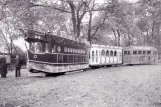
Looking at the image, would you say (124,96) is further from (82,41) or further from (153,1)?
(82,41)

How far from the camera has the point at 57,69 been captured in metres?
15.6

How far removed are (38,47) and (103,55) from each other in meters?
12.6

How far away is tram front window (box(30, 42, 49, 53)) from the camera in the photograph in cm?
1504

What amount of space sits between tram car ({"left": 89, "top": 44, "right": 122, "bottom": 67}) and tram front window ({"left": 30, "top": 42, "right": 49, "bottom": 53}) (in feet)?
30.9

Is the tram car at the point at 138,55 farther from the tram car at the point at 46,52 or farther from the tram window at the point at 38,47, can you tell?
the tram window at the point at 38,47

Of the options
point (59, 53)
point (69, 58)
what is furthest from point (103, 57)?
point (59, 53)

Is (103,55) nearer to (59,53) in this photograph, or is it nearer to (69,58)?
(69,58)

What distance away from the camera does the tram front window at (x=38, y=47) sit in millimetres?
15039

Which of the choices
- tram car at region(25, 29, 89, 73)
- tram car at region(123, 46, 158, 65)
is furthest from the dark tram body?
tram car at region(123, 46, 158, 65)

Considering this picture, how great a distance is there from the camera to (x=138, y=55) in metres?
33.6

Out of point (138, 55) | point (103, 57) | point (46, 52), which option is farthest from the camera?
point (138, 55)

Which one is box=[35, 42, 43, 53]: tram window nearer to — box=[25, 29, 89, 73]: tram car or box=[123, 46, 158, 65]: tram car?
box=[25, 29, 89, 73]: tram car

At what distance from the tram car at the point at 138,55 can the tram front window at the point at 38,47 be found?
65.5 feet

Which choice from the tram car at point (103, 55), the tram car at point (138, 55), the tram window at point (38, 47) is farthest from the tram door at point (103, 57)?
the tram window at point (38, 47)
